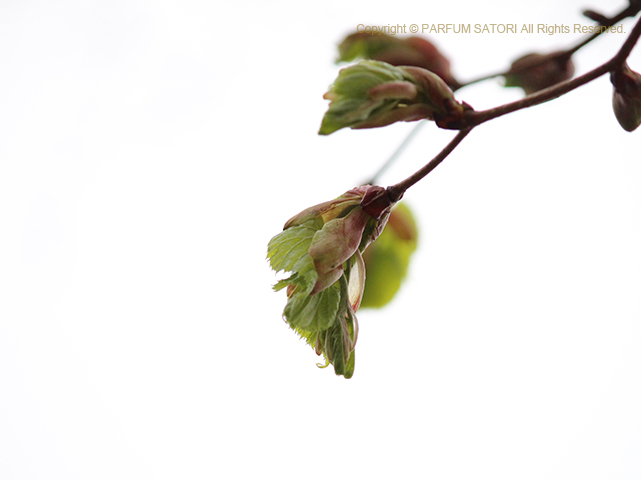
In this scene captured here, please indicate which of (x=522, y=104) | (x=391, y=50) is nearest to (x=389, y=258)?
(x=391, y=50)

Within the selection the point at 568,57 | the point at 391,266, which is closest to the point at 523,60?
the point at 568,57

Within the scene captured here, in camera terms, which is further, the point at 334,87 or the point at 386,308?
the point at 386,308

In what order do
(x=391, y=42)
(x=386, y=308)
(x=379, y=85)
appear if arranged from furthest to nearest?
(x=386, y=308) → (x=391, y=42) → (x=379, y=85)

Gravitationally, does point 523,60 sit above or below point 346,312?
above

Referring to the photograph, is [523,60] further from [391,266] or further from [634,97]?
[391,266]

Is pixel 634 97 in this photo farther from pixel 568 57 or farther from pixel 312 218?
pixel 312 218

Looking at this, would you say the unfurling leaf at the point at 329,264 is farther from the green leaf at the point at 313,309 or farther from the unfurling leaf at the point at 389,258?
the unfurling leaf at the point at 389,258

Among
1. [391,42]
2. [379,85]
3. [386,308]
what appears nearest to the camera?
[379,85]

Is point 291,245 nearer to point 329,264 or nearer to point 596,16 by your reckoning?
point 329,264

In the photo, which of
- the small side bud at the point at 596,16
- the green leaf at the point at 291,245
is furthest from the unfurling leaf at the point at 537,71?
the green leaf at the point at 291,245
